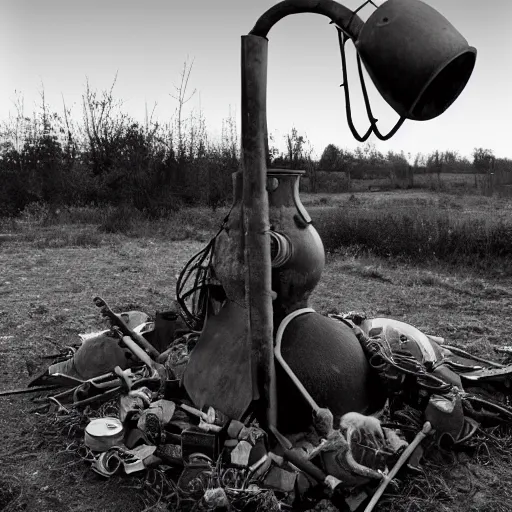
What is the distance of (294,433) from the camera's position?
2928mm

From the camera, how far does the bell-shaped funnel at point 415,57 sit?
2.00m

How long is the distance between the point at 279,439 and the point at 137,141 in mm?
15817

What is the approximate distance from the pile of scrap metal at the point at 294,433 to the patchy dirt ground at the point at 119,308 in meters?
0.19

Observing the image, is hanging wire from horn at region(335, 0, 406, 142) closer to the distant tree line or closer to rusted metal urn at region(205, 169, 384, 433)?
rusted metal urn at region(205, 169, 384, 433)

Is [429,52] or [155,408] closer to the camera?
[429,52]

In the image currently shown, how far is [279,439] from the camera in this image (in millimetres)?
2814

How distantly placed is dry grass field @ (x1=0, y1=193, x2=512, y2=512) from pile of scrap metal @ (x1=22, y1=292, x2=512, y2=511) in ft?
0.54

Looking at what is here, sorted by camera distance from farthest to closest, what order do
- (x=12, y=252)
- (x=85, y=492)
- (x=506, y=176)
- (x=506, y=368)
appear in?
(x=506, y=176), (x=12, y=252), (x=506, y=368), (x=85, y=492)

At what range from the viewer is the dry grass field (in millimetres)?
2754

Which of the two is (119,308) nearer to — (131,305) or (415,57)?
(131,305)


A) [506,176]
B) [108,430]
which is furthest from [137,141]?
[108,430]

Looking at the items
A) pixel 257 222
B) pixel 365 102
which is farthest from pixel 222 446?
pixel 365 102

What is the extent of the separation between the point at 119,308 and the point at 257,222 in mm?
4109

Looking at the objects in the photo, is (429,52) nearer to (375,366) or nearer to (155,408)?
(375,366)
